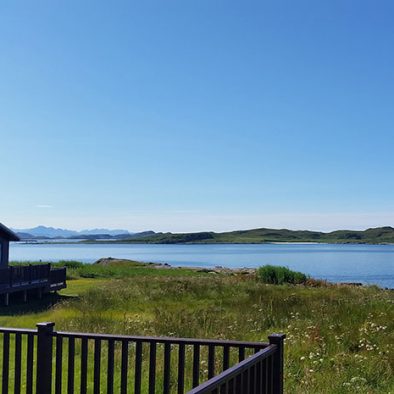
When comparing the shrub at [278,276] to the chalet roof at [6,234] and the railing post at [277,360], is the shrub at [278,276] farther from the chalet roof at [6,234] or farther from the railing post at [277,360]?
the railing post at [277,360]

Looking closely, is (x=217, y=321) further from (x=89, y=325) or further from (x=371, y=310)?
(x=371, y=310)

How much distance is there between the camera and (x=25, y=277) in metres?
25.1

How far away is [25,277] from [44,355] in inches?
830

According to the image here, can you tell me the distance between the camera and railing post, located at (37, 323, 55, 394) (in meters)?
5.03

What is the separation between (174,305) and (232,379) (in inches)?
545

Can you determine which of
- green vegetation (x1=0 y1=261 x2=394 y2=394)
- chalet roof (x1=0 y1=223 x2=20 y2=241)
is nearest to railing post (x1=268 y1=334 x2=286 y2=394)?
green vegetation (x1=0 y1=261 x2=394 y2=394)

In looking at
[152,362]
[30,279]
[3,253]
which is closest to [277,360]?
[152,362]

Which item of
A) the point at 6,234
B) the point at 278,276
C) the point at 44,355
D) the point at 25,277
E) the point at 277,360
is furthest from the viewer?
the point at 278,276

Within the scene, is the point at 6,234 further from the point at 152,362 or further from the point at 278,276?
the point at 152,362

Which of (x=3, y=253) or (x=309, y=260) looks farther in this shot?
(x=309, y=260)

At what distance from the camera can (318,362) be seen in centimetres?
855

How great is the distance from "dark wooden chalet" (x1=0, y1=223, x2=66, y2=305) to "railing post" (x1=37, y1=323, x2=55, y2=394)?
61.1 feet

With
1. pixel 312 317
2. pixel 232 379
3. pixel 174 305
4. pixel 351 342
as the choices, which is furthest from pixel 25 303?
pixel 232 379

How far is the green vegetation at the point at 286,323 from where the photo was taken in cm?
810
